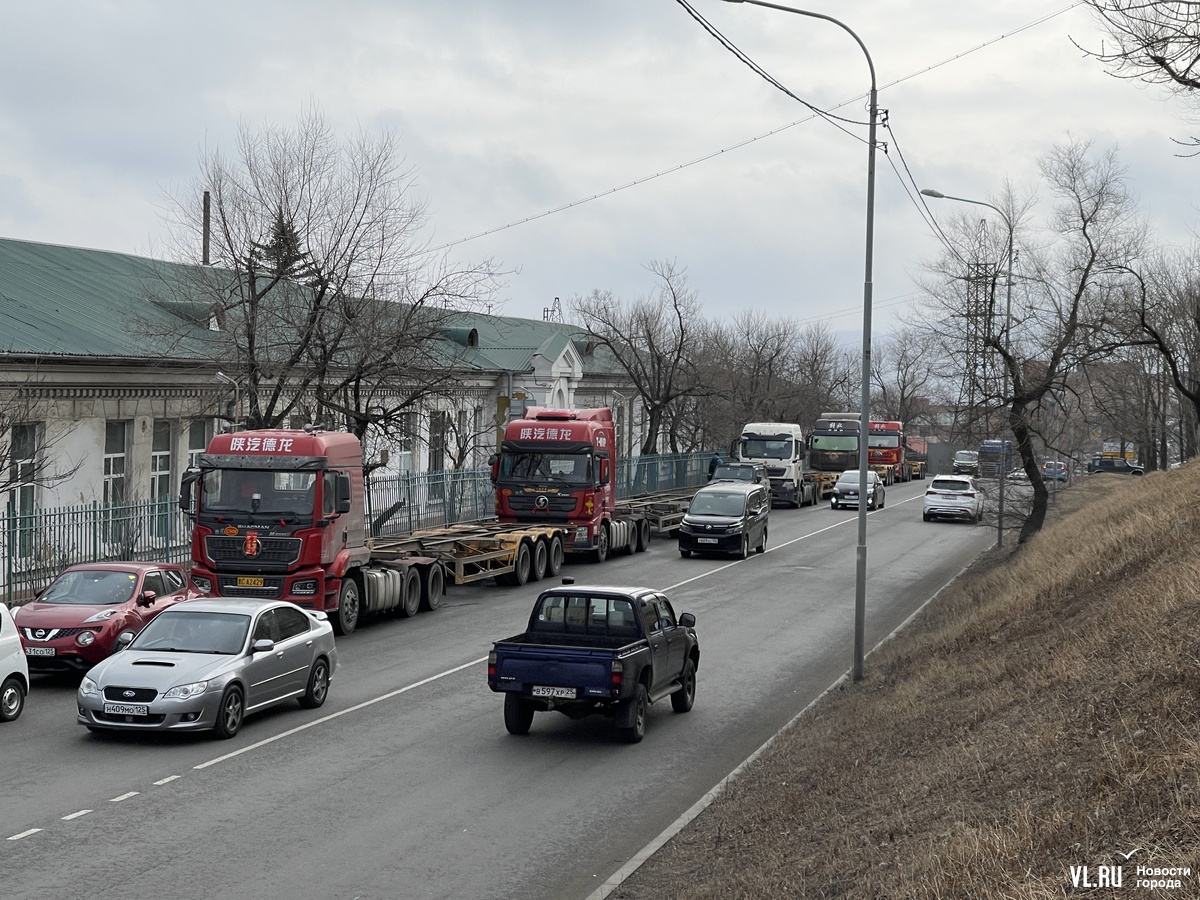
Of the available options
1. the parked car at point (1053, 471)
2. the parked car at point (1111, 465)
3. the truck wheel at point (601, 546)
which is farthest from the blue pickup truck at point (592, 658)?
the parked car at point (1111, 465)

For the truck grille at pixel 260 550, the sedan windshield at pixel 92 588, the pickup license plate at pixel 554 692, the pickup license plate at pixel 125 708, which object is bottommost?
the pickup license plate at pixel 125 708

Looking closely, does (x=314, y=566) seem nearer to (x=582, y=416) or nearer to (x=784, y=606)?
(x=784, y=606)

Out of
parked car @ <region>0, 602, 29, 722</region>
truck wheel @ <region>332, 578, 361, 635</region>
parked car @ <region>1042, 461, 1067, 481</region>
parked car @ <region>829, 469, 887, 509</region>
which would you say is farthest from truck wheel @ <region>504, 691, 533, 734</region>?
parked car @ <region>829, 469, 887, 509</region>

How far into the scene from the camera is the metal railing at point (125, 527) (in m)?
23.5

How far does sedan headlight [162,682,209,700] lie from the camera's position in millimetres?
13567

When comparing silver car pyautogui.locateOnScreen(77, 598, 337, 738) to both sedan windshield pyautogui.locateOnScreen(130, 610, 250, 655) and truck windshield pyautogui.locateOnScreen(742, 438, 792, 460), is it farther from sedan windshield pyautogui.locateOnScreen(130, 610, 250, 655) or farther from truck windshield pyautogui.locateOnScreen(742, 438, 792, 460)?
truck windshield pyautogui.locateOnScreen(742, 438, 792, 460)

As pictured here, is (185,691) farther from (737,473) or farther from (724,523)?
(737,473)

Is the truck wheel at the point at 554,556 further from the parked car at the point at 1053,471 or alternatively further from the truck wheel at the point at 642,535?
the parked car at the point at 1053,471

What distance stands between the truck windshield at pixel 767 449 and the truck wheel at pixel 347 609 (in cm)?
3118

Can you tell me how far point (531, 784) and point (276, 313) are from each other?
19.8 metres

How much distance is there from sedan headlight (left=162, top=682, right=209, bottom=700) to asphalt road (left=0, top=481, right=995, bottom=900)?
22.1 inches

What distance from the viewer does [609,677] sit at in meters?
13.7

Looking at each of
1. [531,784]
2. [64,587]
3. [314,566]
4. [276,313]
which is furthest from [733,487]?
[531,784]

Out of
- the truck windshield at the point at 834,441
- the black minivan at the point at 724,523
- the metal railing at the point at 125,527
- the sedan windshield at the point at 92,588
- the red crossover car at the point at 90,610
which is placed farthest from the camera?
the truck windshield at the point at 834,441
